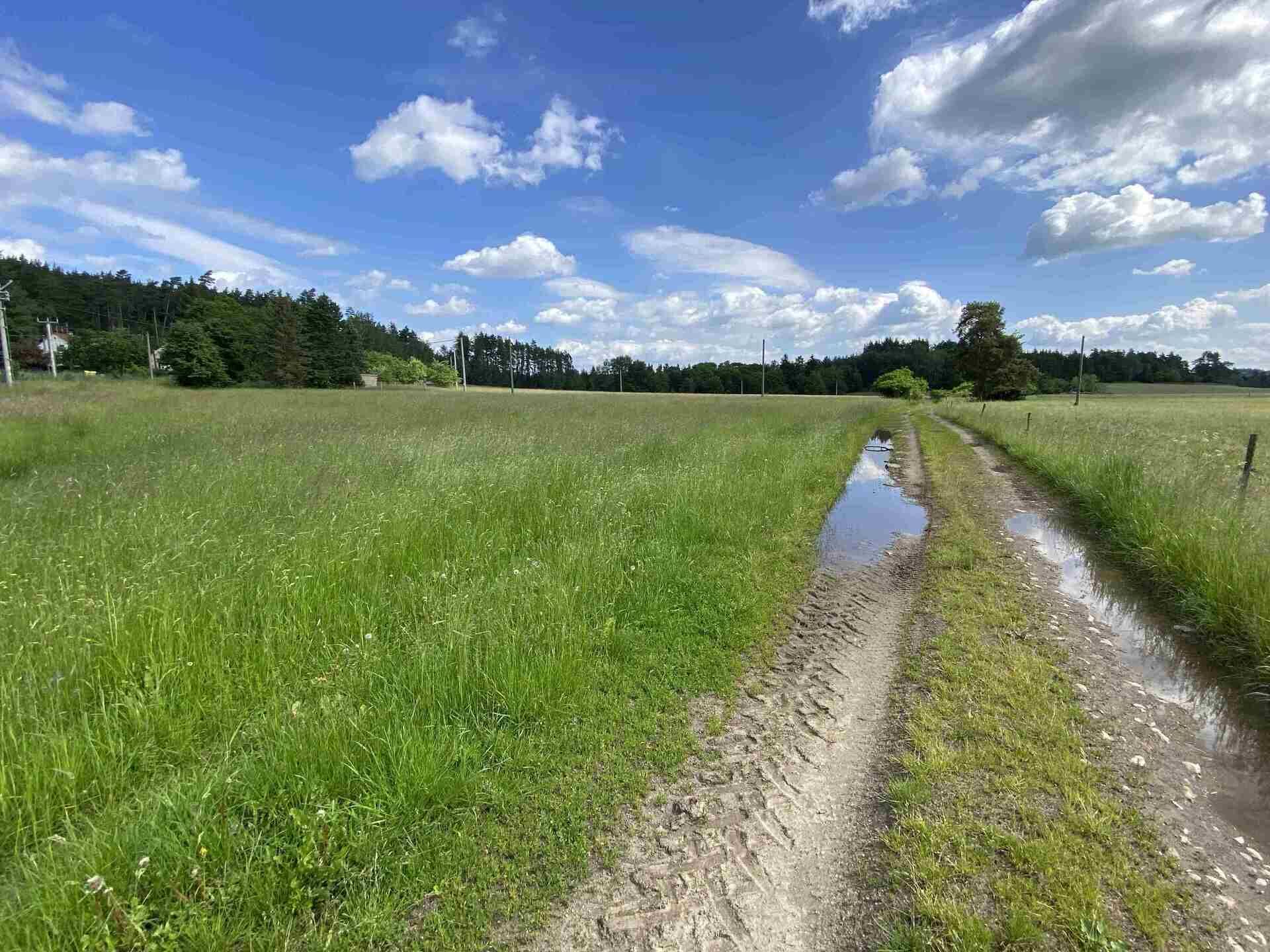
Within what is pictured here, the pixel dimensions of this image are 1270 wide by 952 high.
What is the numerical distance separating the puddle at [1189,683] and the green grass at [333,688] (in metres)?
3.18

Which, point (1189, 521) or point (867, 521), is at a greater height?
point (1189, 521)

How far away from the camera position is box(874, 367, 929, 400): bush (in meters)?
78.4

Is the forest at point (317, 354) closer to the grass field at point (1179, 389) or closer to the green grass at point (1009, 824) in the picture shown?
the grass field at point (1179, 389)

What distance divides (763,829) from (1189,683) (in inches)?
179

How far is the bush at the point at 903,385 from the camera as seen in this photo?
7838cm

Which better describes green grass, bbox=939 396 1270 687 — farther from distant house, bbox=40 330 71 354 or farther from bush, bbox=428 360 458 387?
distant house, bbox=40 330 71 354

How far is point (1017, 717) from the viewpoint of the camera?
3.69 m

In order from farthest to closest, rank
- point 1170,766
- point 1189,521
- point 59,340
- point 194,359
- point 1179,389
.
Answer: point 1179,389, point 59,340, point 194,359, point 1189,521, point 1170,766

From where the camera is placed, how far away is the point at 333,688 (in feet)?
11.6

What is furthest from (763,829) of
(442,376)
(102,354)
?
Answer: (102,354)

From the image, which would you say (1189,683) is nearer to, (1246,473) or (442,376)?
(1246,473)

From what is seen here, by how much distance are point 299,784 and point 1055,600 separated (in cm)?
772

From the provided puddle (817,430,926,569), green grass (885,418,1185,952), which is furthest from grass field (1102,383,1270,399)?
green grass (885,418,1185,952)

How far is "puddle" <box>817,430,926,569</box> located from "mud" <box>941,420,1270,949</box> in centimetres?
240
